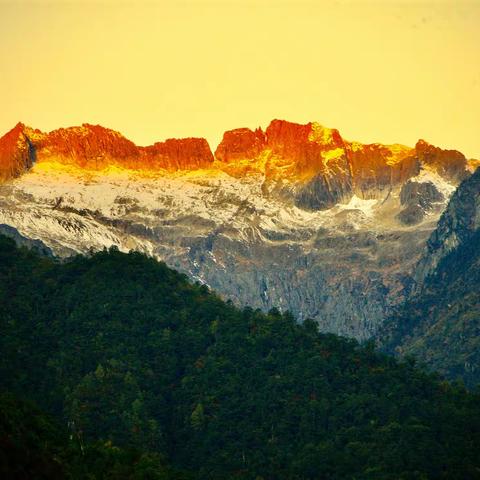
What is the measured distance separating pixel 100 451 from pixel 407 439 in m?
39.2

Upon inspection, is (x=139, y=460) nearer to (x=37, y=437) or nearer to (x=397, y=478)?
(x=37, y=437)

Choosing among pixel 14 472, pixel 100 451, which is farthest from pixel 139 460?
pixel 14 472

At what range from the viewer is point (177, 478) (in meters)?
180

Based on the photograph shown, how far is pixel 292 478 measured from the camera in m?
193

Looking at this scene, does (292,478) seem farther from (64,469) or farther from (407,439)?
(64,469)

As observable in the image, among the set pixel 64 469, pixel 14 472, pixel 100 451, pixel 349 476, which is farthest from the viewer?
pixel 349 476

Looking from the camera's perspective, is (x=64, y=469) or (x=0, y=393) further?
(x=0, y=393)

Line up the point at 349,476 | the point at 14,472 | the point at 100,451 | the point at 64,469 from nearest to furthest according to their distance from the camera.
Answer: the point at 14,472, the point at 64,469, the point at 100,451, the point at 349,476

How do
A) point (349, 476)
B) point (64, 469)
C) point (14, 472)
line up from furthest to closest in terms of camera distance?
1. point (349, 476)
2. point (64, 469)
3. point (14, 472)

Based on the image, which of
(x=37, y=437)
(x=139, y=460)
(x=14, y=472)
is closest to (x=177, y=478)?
(x=139, y=460)

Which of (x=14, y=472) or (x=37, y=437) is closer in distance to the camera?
(x=14, y=472)

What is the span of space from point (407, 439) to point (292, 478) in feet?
49.7

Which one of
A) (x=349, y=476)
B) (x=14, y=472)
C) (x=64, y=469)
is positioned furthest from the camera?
(x=349, y=476)

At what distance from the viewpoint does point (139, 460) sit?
182 metres
